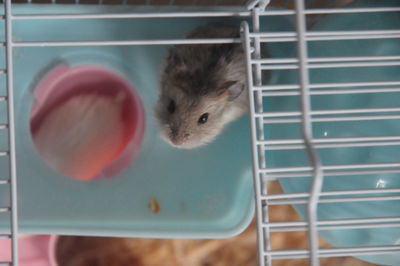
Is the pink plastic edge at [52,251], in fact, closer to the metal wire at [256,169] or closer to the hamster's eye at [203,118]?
the hamster's eye at [203,118]

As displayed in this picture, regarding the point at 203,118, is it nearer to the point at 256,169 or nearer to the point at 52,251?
the point at 256,169

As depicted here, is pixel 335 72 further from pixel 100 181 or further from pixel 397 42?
pixel 100 181

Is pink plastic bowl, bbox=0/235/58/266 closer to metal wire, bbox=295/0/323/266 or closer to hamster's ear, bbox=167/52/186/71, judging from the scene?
hamster's ear, bbox=167/52/186/71

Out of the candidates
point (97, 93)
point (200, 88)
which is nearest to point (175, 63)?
point (200, 88)

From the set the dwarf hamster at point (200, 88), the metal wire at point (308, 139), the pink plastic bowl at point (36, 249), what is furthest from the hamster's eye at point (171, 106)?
the metal wire at point (308, 139)

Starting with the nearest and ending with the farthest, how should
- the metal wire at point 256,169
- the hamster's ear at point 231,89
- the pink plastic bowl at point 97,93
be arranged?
the metal wire at point 256,169 → the hamster's ear at point 231,89 → the pink plastic bowl at point 97,93

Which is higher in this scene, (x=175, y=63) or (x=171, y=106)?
(x=175, y=63)
